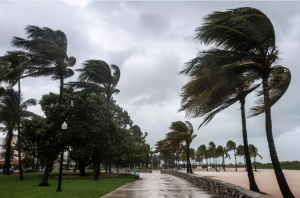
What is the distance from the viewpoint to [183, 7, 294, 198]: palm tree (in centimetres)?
829

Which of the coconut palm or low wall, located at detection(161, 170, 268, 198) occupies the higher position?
the coconut palm

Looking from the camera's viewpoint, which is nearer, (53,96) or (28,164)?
(53,96)

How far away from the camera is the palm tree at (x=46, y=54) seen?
18109mm

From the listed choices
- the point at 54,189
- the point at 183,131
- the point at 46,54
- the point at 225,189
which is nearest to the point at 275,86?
the point at 225,189

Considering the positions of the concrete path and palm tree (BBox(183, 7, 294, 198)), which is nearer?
palm tree (BBox(183, 7, 294, 198))

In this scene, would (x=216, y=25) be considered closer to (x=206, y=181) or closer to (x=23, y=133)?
(x=206, y=181)

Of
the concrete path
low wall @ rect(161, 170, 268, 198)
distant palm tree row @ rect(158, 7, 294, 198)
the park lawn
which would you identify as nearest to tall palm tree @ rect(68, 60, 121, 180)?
the park lawn

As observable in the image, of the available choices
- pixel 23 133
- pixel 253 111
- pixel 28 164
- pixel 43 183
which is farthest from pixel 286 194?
pixel 28 164

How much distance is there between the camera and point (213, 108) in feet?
31.2

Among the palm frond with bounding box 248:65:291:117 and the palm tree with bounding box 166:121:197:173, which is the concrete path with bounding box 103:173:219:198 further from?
the palm tree with bounding box 166:121:197:173

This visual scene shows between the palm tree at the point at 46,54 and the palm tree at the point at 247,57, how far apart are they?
12.8 m

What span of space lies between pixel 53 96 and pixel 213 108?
27.5m

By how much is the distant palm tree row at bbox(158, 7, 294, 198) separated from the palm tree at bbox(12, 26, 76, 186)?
1276 centimetres

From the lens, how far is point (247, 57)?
30.6 ft
